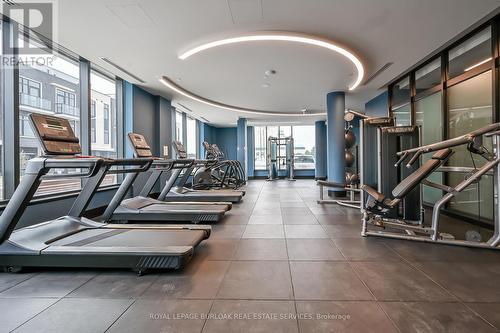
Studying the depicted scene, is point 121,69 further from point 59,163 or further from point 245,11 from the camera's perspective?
point 59,163

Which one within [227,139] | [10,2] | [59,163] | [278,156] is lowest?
[59,163]

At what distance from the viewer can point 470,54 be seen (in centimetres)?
400

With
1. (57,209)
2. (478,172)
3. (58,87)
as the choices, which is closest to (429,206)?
(478,172)

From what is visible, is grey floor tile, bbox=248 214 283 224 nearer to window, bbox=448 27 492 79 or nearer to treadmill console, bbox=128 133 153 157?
treadmill console, bbox=128 133 153 157

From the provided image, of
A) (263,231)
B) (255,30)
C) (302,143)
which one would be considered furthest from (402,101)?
(302,143)

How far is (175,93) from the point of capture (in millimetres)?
6879

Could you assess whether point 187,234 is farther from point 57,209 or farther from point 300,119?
point 300,119

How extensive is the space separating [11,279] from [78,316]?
1.06 meters

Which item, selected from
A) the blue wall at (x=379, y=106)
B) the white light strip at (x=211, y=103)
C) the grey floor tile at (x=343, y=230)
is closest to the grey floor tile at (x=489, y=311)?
Result: the grey floor tile at (x=343, y=230)

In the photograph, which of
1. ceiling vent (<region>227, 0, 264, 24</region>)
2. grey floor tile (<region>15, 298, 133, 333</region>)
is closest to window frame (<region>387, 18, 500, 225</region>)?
ceiling vent (<region>227, 0, 264, 24</region>)

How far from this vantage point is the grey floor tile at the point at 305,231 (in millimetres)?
3285

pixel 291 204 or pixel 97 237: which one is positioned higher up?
pixel 97 237

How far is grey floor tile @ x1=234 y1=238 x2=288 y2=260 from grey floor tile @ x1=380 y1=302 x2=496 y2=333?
1.08 metres

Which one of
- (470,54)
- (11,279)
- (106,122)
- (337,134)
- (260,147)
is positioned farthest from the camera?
(260,147)
